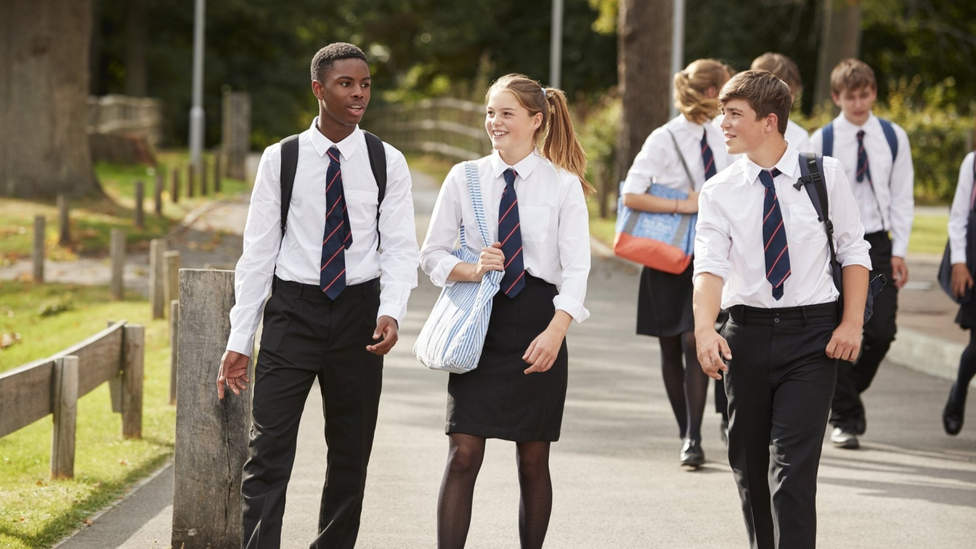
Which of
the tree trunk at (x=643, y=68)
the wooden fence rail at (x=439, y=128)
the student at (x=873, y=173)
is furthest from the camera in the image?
the wooden fence rail at (x=439, y=128)

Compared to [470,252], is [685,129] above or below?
above

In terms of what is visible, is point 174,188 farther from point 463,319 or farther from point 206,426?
point 463,319

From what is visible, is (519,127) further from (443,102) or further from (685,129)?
(443,102)

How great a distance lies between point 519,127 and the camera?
5.09 m

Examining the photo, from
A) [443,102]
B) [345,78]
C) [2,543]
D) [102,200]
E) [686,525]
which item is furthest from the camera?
[443,102]

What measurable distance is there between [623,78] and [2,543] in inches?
594

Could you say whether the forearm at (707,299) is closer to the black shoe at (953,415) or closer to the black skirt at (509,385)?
the black skirt at (509,385)

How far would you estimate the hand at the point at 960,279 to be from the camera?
26.5 feet

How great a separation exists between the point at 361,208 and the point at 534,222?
591mm

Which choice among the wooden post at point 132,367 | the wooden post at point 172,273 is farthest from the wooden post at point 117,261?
the wooden post at point 132,367

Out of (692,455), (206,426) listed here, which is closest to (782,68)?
(692,455)

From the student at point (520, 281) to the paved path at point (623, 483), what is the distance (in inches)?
44.6

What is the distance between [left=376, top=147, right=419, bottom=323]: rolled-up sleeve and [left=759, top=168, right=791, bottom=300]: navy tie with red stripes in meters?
1.16

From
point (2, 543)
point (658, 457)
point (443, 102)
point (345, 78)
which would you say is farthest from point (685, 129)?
point (443, 102)
